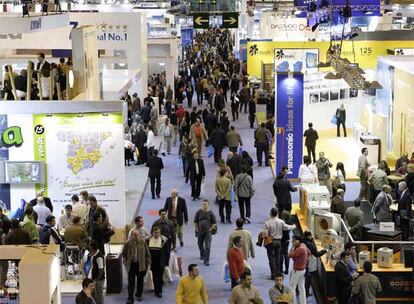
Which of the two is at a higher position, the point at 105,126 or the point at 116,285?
the point at 105,126

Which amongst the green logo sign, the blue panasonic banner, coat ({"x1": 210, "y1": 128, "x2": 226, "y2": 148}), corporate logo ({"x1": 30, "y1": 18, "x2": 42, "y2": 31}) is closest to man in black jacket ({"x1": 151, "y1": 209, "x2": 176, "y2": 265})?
the green logo sign

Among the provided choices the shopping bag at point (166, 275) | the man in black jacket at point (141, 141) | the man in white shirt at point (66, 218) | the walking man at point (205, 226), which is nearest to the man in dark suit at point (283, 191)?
the walking man at point (205, 226)

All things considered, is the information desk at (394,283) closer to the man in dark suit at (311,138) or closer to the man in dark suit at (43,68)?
the man in dark suit at (43,68)

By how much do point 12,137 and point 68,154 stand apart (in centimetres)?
93

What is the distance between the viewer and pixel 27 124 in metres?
14.1

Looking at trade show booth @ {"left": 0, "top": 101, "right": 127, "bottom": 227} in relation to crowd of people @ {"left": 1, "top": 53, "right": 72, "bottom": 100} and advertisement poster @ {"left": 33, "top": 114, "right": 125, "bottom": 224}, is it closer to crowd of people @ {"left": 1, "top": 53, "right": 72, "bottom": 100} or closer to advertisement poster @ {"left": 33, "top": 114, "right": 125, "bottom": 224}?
advertisement poster @ {"left": 33, "top": 114, "right": 125, "bottom": 224}

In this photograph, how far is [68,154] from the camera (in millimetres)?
14219

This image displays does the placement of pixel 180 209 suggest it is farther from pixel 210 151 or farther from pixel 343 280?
pixel 210 151

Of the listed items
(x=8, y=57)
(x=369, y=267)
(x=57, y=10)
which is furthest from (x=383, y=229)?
(x=8, y=57)

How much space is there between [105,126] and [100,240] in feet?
9.36

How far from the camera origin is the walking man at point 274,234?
12.0 metres

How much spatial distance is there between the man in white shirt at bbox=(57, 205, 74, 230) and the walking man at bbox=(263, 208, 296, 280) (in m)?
2.89

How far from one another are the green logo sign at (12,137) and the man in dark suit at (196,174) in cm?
435

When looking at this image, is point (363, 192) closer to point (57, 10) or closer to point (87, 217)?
point (87, 217)
